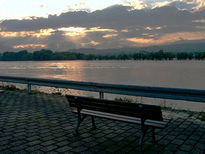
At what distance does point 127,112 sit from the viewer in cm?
433

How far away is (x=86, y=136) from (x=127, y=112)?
1360mm

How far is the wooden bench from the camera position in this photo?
4.10 metres

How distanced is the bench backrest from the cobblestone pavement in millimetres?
697

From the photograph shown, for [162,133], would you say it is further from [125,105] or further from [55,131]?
[55,131]

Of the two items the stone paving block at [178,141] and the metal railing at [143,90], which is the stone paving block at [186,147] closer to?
the stone paving block at [178,141]

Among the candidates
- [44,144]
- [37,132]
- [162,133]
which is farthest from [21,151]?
[162,133]

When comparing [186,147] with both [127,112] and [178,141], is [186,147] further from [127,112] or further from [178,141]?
[127,112]

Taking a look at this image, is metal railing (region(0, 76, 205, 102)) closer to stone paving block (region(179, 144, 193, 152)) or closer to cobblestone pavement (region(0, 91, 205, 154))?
cobblestone pavement (region(0, 91, 205, 154))

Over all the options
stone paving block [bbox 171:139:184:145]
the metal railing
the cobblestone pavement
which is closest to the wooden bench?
the cobblestone pavement

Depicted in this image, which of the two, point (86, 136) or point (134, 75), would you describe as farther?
point (134, 75)

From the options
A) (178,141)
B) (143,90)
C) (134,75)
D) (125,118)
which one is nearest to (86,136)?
(125,118)

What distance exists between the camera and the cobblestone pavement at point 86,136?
4336 mm

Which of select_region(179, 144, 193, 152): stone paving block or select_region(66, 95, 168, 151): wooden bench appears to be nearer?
select_region(66, 95, 168, 151): wooden bench

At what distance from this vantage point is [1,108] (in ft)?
27.0
